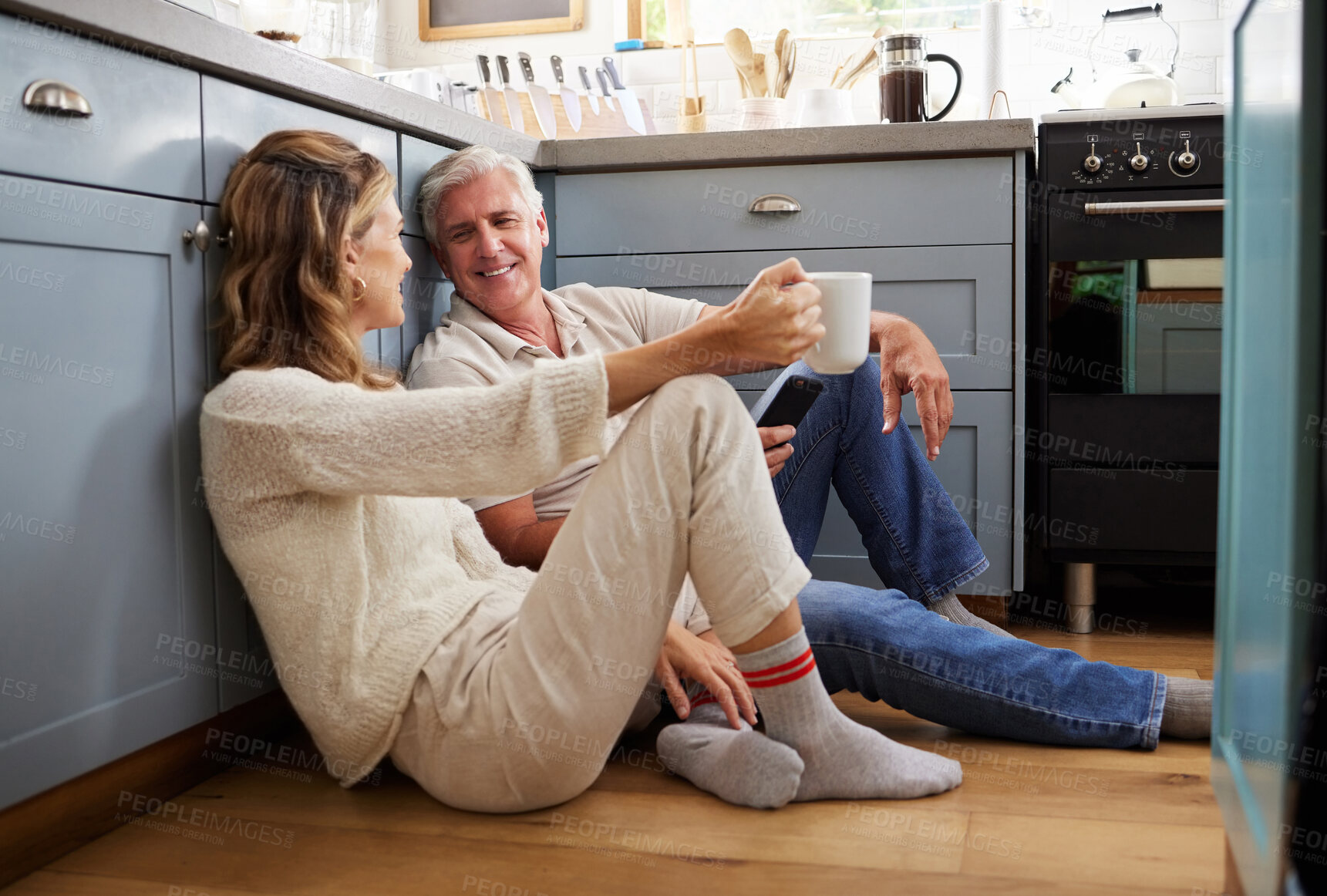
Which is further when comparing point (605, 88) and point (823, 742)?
point (605, 88)

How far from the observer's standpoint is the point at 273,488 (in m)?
1.21

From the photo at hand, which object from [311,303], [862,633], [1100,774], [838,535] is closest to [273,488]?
[311,303]

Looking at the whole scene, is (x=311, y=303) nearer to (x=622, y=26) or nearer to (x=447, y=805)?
(x=447, y=805)

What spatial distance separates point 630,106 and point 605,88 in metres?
0.08

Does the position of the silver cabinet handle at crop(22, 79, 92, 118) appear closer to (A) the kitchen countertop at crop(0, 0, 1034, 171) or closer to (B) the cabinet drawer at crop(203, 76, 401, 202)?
(A) the kitchen countertop at crop(0, 0, 1034, 171)

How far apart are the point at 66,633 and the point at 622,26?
2230 mm

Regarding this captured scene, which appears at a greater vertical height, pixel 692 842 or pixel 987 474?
pixel 987 474

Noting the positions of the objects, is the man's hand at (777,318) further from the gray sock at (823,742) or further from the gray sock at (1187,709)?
the gray sock at (1187,709)

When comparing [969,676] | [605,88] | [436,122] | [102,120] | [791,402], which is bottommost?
[969,676]

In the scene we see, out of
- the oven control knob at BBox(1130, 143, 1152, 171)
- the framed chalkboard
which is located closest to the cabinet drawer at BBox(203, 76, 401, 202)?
the oven control knob at BBox(1130, 143, 1152, 171)

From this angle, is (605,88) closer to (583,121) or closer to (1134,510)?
(583,121)

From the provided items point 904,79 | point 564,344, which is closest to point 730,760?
point 564,344

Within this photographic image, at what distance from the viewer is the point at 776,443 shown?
1.69 m

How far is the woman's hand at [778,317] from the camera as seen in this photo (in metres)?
1.18
